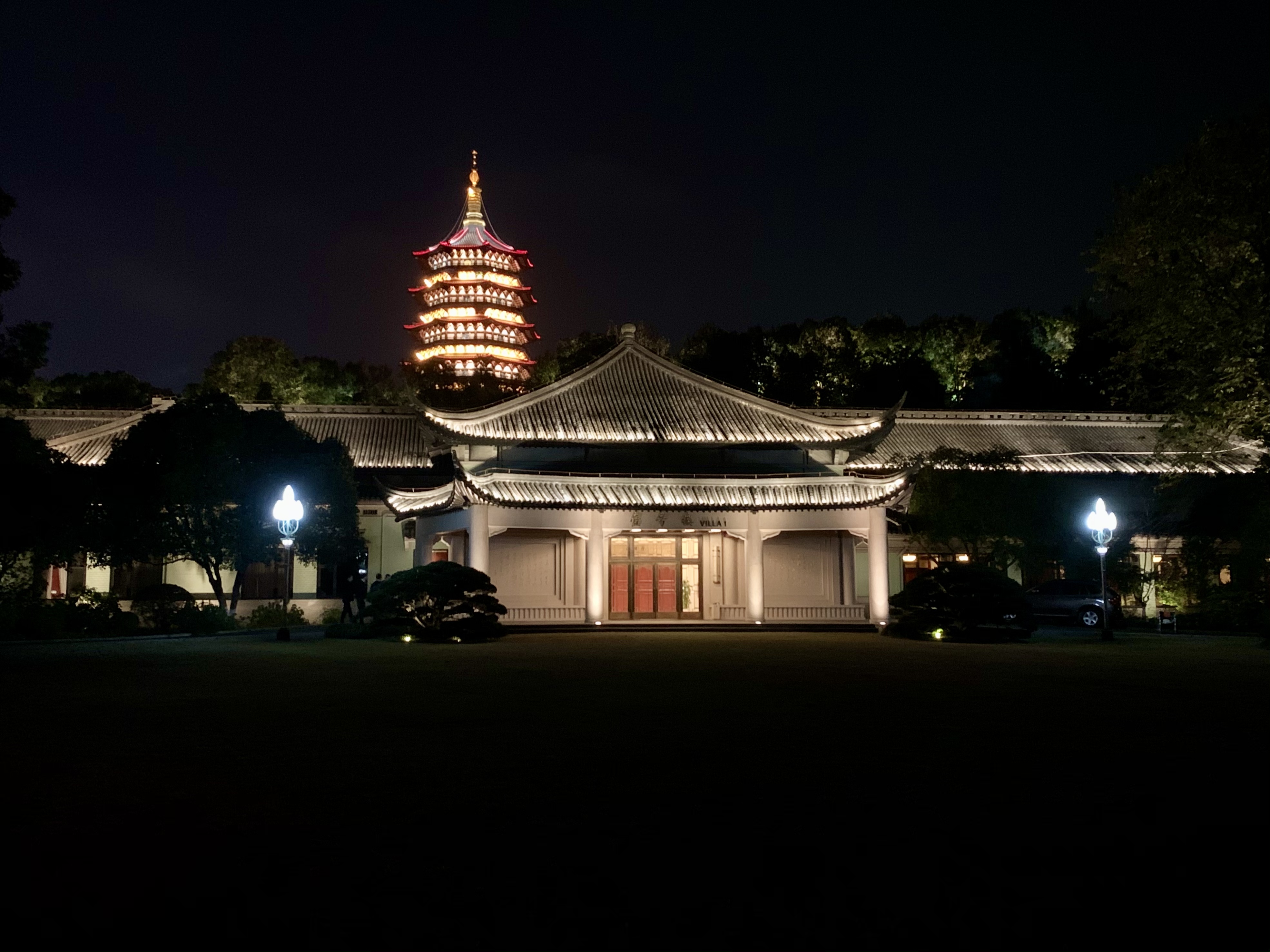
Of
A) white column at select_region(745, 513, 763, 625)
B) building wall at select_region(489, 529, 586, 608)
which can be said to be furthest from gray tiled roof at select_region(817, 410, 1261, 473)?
building wall at select_region(489, 529, 586, 608)

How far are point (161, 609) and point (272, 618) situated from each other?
3000 millimetres

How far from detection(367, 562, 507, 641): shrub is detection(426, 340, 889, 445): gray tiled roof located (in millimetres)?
6077

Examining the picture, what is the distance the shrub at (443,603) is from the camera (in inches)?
901

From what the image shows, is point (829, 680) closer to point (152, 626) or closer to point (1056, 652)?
point (1056, 652)

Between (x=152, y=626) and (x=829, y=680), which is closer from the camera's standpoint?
(x=829, y=680)

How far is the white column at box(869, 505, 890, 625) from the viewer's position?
93.9 feet

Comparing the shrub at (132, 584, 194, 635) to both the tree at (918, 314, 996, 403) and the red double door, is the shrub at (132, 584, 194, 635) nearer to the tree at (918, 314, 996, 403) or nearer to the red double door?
the red double door

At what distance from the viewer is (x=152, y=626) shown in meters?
26.1

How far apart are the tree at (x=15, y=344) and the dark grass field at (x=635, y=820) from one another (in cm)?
1092

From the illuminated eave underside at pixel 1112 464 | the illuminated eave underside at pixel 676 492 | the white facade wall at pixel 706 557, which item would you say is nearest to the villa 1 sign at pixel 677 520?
the white facade wall at pixel 706 557

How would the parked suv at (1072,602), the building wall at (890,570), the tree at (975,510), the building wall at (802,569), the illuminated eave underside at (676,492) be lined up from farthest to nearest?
the building wall at (890,570) → the tree at (975,510) → the parked suv at (1072,602) → the building wall at (802,569) → the illuminated eave underside at (676,492)

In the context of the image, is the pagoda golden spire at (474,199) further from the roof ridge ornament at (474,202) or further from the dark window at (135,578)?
the dark window at (135,578)

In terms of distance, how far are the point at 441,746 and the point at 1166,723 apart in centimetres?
603

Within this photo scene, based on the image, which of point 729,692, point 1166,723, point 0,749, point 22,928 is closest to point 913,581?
point 729,692
